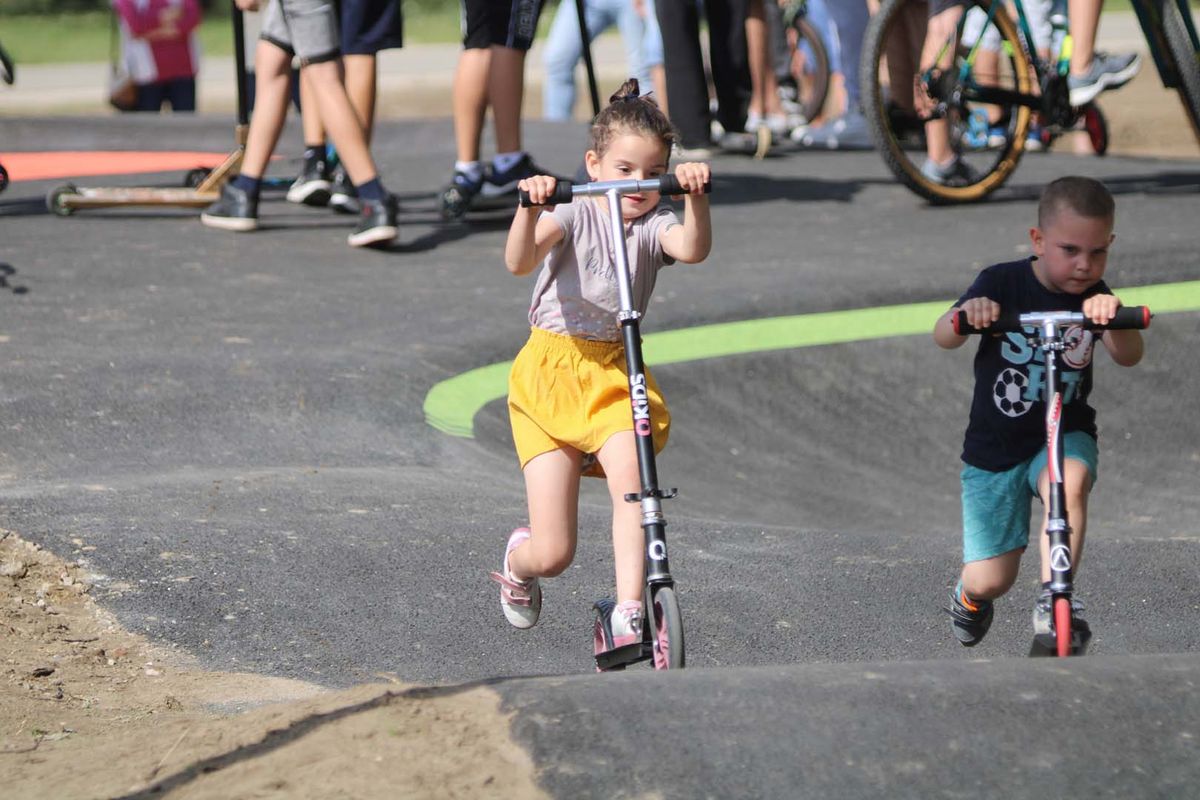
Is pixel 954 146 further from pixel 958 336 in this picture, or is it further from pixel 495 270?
pixel 958 336

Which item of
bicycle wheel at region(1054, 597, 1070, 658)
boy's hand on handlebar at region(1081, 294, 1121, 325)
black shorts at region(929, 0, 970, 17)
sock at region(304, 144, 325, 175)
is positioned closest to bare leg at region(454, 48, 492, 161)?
sock at region(304, 144, 325, 175)

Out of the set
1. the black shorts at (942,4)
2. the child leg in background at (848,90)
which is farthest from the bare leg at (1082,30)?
the child leg in background at (848,90)

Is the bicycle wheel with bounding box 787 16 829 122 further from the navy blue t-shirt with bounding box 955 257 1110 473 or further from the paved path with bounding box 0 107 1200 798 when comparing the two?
the navy blue t-shirt with bounding box 955 257 1110 473

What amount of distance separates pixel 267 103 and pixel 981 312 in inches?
204

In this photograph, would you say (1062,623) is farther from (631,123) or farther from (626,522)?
(631,123)

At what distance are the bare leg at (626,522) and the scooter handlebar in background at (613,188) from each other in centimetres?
55

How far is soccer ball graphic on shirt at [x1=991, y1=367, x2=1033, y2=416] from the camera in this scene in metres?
4.01

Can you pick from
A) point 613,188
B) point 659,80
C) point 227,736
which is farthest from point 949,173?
point 227,736

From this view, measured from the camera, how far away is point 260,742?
9.55 feet

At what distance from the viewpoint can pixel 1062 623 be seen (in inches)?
138

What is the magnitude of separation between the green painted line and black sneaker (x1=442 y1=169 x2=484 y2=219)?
5.39ft

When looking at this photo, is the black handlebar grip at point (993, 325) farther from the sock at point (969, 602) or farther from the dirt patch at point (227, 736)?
the dirt patch at point (227, 736)

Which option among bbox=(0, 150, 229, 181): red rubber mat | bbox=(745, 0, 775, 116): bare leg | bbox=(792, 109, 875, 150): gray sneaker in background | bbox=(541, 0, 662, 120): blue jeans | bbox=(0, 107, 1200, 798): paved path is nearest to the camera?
bbox=(0, 107, 1200, 798): paved path

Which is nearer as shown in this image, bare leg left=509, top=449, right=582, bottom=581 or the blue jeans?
bare leg left=509, top=449, right=582, bottom=581
